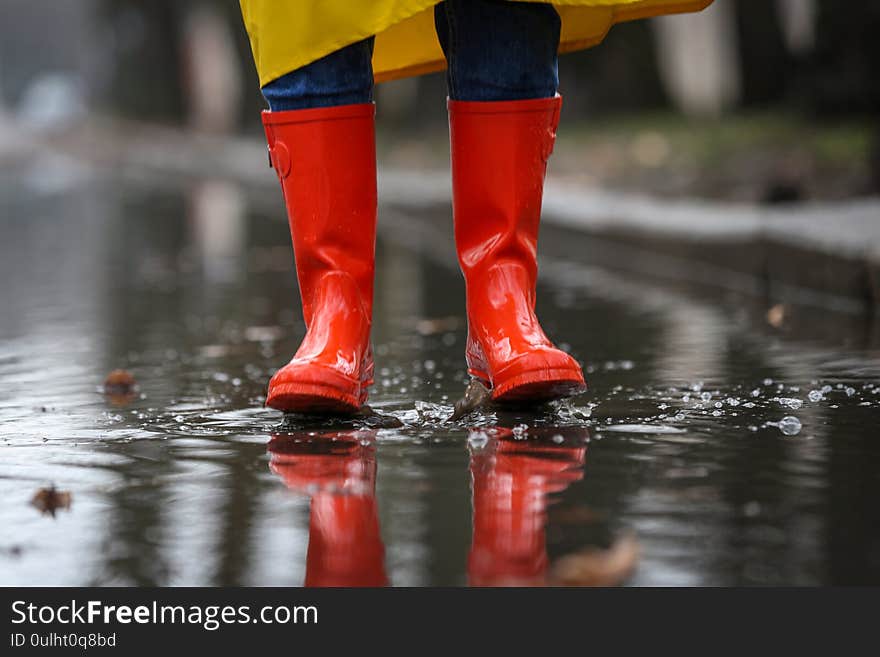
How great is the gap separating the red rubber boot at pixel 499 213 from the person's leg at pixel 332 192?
0.60 ft

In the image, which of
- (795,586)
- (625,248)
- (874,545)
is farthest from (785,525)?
(625,248)

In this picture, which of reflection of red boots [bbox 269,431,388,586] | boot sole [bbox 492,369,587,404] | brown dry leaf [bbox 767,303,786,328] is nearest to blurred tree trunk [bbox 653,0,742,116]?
brown dry leaf [bbox 767,303,786,328]

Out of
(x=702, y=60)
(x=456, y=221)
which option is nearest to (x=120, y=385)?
(x=456, y=221)

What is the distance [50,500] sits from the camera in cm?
248

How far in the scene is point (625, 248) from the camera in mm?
7125

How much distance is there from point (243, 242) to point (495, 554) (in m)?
7.28

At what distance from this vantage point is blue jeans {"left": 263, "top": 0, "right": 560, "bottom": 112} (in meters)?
3.06

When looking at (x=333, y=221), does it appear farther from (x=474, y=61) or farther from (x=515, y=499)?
(x=515, y=499)

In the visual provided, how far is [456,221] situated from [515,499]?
3.04 feet

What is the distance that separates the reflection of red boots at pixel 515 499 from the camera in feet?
6.77

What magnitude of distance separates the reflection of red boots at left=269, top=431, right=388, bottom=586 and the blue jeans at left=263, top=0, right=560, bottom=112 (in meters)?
0.62

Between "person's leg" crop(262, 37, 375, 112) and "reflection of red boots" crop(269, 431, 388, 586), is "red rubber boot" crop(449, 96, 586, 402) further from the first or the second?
Result: "reflection of red boots" crop(269, 431, 388, 586)

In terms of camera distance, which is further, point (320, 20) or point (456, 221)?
point (456, 221)

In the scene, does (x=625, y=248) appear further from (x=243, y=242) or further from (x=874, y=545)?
(x=874, y=545)
